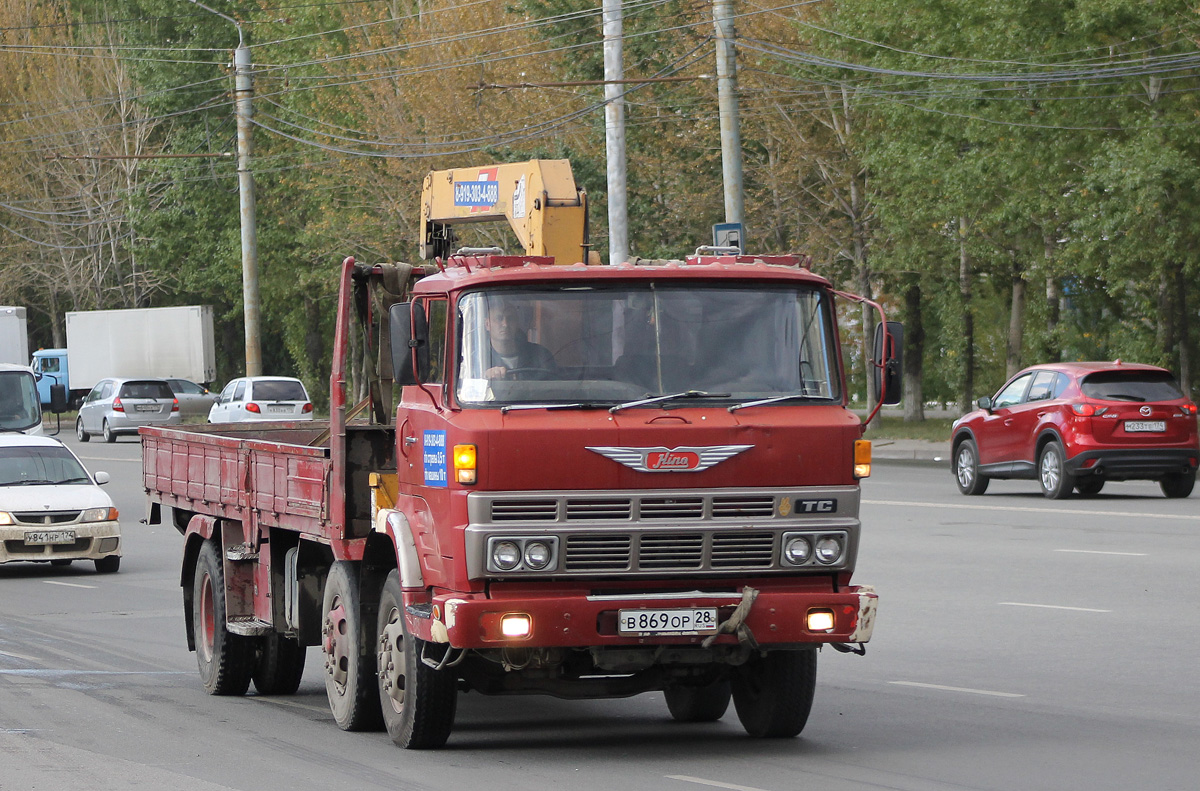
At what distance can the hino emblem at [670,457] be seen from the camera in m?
7.96

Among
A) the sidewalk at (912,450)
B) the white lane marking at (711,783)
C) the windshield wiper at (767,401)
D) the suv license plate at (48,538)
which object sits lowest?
the sidewalk at (912,450)

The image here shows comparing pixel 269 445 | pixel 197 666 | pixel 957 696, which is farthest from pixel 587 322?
pixel 197 666

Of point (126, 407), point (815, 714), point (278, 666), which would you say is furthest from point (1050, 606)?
point (126, 407)

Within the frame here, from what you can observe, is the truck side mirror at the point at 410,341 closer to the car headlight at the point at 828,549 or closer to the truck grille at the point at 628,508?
the truck grille at the point at 628,508

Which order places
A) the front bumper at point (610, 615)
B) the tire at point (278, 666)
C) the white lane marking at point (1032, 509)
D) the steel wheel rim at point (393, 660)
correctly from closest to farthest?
the front bumper at point (610, 615) < the steel wheel rim at point (393, 660) < the tire at point (278, 666) < the white lane marking at point (1032, 509)

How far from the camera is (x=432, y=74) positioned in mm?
46781

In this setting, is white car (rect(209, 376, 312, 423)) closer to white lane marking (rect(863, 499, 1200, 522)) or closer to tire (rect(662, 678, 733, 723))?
white lane marking (rect(863, 499, 1200, 522))

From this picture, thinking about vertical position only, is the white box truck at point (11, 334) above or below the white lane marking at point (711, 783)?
above

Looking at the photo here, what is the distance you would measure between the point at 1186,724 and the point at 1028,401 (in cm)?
1510

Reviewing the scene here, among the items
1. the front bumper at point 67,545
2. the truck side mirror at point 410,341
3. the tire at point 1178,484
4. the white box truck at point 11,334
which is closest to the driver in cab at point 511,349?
the truck side mirror at point 410,341

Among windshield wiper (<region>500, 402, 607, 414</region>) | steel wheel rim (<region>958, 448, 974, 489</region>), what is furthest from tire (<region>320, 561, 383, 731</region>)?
steel wheel rim (<region>958, 448, 974, 489</region>)

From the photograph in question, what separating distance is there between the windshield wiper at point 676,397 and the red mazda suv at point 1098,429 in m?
15.2

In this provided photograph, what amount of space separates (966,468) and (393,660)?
17.4 meters

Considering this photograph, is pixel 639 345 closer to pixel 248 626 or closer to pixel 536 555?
pixel 536 555
